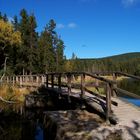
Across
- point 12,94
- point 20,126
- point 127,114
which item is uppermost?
point 127,114

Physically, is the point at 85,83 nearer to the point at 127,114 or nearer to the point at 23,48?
the point at 127,114

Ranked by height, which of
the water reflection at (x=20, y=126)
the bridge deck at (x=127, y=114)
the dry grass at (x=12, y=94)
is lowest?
the water reflection at (x=20, y=126)

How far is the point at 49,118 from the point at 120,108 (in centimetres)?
296

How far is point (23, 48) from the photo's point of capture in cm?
5534

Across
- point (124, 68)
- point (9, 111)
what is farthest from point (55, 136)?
point (124, 68)

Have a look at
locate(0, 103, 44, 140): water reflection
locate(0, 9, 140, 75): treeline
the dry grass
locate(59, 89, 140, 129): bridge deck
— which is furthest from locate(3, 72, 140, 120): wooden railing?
locate(0, 9, 140, 75): treeline

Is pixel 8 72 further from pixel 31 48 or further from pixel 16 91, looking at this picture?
pixel 16 91

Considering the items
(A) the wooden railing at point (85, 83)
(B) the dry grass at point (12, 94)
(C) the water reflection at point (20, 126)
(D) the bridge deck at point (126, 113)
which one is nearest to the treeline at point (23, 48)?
(A) the wooden railing at point (85, 83)

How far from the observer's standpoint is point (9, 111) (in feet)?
68.9

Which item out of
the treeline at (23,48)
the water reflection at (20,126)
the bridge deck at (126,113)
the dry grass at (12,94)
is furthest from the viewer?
the treeline at (23,48)

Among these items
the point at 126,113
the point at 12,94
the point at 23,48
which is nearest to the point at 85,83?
the point at 126,113

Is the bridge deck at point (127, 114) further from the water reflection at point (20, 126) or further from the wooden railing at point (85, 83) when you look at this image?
the water reflection at point (20, 126)

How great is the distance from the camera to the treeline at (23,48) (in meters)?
49.0

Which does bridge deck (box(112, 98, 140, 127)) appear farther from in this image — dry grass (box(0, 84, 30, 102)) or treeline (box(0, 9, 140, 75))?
treeline (box(0, 9, 140, 75))
